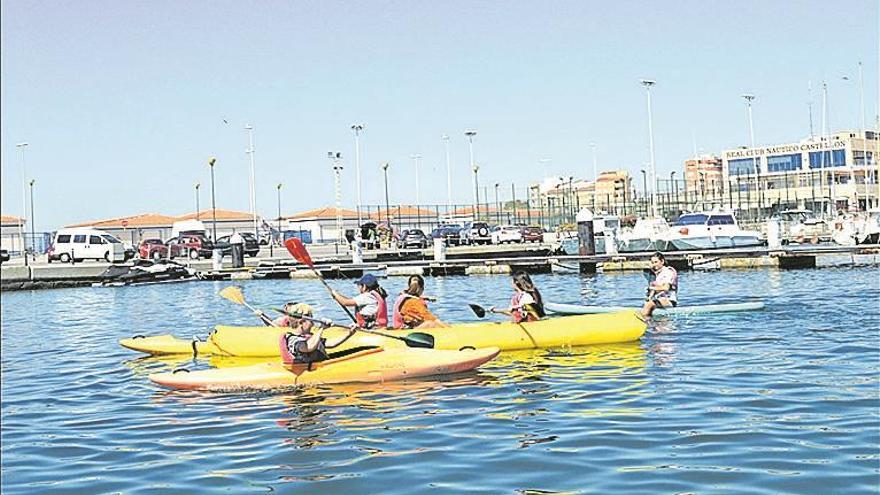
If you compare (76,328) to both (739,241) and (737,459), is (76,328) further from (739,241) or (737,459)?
(739,241)

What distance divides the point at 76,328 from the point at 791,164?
86.0 metres

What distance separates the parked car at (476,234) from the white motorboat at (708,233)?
1627cm

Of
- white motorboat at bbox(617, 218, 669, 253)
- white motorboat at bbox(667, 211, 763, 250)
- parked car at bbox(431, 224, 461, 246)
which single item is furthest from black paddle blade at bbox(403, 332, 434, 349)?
parked car at bbox(431, 224, 461, 246)

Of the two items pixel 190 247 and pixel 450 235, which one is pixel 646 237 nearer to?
pixel 450 235

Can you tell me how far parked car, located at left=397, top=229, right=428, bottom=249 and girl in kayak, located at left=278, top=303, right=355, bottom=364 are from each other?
3980cm

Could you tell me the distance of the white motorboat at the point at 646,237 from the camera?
39.8 metres

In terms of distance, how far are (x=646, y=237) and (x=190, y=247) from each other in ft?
76.1

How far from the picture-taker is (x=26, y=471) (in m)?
8.84

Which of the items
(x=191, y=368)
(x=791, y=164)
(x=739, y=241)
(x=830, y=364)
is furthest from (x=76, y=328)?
(x=791, y=164)

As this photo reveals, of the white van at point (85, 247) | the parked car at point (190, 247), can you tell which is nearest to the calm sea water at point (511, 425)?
the white van at point (85, 247)

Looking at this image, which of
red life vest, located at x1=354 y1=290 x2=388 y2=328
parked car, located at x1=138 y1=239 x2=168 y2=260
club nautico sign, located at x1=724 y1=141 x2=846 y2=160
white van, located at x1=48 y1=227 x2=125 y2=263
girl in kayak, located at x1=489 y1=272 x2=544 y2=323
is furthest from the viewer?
club nautico sign, located at x1=724 y1=141 x2=846 y2=160

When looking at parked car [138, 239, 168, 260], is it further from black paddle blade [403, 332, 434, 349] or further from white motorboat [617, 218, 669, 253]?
black paddle blade [403, 332, 434, 349]

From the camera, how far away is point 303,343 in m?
12.2

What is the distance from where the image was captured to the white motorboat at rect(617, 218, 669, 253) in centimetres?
3981
